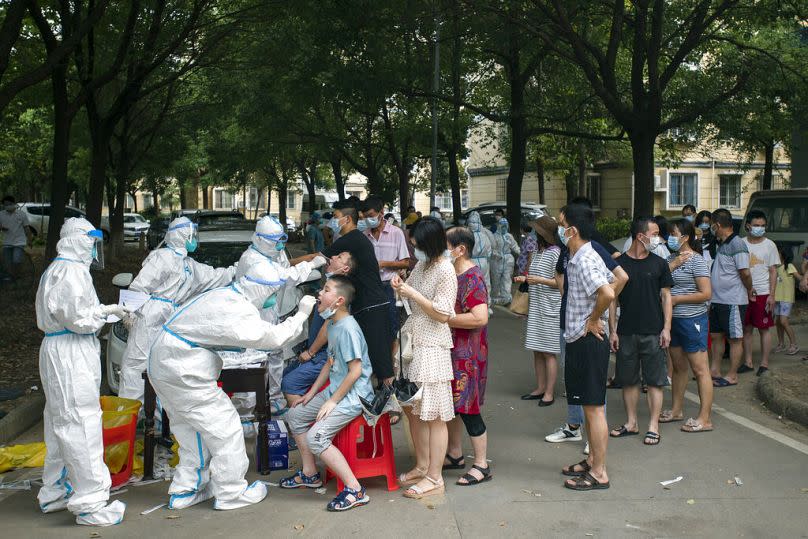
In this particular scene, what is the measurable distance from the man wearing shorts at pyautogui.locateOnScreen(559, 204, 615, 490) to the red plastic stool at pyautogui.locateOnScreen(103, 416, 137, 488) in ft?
9.55

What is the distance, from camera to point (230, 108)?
1029 inches

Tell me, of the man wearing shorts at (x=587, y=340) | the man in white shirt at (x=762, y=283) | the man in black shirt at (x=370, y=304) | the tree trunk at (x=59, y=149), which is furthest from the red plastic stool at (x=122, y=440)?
the tree trunk at (x=59, y=149)

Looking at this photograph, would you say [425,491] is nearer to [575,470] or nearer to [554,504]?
[554,504]

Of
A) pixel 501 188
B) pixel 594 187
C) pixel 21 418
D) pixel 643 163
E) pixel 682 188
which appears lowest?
pixel 21 418

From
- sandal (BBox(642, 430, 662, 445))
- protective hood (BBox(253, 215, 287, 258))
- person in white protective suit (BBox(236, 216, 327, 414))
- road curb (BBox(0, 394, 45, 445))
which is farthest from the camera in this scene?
road curb (BBox(0, 394, 45, 445))

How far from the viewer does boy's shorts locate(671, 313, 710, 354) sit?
7.44 m

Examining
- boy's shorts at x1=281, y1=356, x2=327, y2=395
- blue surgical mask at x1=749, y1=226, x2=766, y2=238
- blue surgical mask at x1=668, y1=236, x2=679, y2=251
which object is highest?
blue surgical mask at x1=749, y1=226, x2=766, y2=238

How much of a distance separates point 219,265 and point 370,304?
443 centimetres

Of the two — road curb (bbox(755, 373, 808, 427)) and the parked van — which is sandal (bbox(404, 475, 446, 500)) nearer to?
road curb (bbox(755, 373, 808, 427))

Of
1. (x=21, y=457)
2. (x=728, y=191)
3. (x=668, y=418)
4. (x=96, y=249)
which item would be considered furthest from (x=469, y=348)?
(x=728, y=191)

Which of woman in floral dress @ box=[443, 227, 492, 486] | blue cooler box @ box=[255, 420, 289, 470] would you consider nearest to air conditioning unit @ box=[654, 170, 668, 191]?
woman in floral dress @ box=[443, 227, 492, 486]

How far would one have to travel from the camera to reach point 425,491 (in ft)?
19.0

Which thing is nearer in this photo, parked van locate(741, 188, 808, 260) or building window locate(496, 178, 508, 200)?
parked van locate(741, 188, 808, 260)

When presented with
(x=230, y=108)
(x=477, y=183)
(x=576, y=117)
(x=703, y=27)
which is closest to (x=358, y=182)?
(x=477, y=183)
